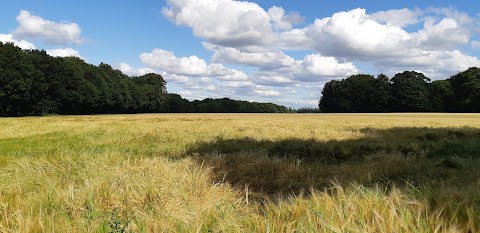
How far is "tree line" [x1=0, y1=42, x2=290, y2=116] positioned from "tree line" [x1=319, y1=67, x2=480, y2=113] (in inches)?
1887

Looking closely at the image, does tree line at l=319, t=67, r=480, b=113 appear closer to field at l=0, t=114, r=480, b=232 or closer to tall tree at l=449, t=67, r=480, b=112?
tall tree at l=449, t=67, r=480, b=112

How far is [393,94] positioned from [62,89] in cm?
7864

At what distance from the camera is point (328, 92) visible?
117250mm

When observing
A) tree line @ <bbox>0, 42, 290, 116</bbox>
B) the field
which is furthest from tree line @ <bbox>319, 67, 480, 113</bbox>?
the field

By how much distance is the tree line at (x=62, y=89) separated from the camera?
57.8 metres

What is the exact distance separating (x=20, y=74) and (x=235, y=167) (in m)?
59.3

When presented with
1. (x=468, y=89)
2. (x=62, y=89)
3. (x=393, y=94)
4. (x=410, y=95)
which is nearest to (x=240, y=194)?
(x=62, y=89)

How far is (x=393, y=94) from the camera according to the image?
104938mm

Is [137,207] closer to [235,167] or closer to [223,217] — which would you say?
[223,217]

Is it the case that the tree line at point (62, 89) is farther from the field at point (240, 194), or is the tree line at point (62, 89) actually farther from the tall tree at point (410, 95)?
the tall tree at point (410, 95)

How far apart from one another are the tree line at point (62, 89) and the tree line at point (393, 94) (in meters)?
47.9

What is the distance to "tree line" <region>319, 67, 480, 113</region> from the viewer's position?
95.9 meters

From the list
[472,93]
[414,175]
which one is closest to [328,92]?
[472,93]

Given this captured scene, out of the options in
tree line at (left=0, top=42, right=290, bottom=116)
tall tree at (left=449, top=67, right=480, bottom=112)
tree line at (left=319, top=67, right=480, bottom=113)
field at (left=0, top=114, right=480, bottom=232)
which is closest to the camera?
field at (left=0, top=114, right=480, bottom=232)
